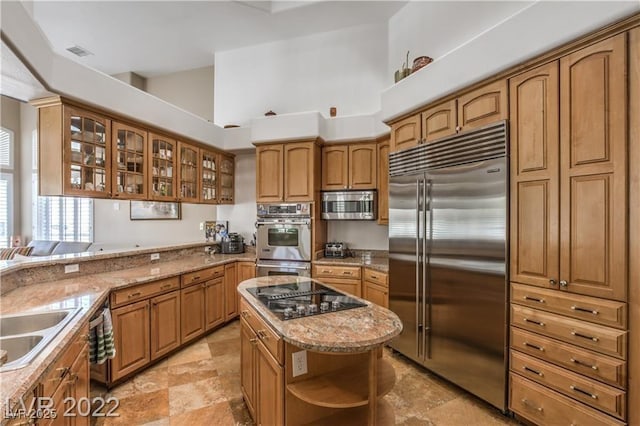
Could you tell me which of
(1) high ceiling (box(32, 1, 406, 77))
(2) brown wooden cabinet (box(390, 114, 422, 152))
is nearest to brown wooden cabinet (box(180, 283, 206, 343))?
(2) brown wooden cabinet (box(390, 114, 422, 152))

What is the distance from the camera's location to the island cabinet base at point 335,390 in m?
1.39

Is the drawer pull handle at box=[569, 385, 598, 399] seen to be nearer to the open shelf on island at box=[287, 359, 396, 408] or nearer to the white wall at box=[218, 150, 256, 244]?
the open shelf on island at box=[287, 359, 396, 408]

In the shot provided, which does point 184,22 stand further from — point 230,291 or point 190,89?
point 230,291

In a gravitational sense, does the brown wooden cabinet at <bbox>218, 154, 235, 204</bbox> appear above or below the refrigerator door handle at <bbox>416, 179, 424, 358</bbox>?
above

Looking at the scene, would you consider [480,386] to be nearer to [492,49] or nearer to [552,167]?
[552,167]

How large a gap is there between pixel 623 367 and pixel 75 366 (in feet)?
9.45

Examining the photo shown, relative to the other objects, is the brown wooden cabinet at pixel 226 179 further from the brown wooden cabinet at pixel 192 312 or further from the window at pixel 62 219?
the window at pixel 62 219

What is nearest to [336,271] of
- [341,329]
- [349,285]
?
[349,285]

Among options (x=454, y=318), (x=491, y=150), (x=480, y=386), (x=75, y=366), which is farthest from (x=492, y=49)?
(x=75, y=366)

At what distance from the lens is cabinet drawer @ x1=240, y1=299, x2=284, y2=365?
1.48 metres

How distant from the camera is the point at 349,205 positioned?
150 inches

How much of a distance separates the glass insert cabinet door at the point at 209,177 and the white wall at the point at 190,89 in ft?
4.61

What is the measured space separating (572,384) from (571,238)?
0.86 meters

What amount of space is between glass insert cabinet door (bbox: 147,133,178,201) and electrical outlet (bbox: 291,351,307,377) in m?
2.73
